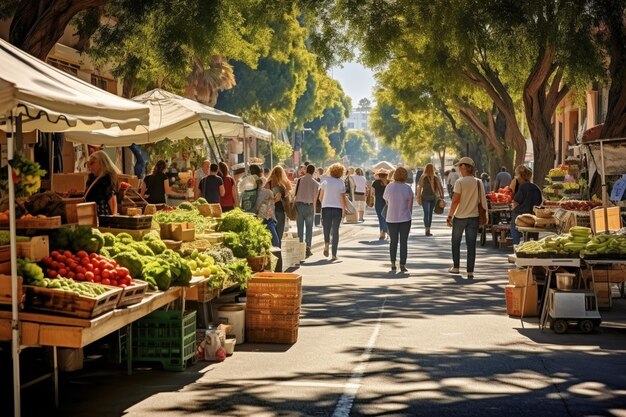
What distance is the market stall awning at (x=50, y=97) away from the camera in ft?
25.7

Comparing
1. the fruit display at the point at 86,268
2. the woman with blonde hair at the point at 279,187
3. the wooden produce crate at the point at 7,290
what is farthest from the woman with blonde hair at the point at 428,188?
the wooden produce crate at the point at 7,290

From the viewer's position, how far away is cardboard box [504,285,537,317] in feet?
46.2

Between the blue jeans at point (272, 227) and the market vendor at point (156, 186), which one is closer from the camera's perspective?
the blue jeans at point (272, 227)

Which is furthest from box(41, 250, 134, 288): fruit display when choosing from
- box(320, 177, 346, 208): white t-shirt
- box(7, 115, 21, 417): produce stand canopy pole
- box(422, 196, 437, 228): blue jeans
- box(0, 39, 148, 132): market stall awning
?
box(422, 196, 437, 228): blue jeans

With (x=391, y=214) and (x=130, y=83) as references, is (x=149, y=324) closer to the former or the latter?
(x=391, y=214)

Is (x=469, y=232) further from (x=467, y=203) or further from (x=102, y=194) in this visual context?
(x=102, y=194)

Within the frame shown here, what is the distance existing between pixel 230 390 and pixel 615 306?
298 inches

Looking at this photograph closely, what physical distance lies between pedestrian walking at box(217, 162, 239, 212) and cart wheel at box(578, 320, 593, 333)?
32.8 feet

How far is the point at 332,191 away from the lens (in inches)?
891

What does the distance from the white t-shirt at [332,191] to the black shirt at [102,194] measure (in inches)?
366

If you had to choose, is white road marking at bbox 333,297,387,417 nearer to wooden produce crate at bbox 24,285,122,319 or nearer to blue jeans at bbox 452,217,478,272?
wooden produce crate at bbox 24,285,122,319

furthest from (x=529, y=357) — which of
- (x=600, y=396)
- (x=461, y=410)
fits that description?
(x=461, y=410)

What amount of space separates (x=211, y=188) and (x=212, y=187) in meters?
0.04

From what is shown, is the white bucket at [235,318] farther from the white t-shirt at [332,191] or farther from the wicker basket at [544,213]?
the white t-shirt at [332,191]
